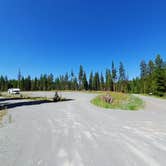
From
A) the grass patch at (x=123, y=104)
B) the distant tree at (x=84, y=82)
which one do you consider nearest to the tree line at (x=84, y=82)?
the distant tree at (x=84, y=82)

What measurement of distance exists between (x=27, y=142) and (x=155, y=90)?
1437 inches

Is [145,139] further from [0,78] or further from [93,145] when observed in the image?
[0,78]

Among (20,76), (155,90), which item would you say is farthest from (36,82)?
(155,90)

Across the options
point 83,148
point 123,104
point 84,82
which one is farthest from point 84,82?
point 83,148

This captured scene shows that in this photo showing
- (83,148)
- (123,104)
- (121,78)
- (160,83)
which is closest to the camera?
(83,148)

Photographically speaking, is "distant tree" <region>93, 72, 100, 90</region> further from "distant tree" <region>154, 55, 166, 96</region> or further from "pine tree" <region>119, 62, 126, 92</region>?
"distant tree" <region>154, 55, 166, 96</region>

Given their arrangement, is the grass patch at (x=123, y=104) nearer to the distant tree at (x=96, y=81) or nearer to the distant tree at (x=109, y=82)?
the distant tree at (x=109, y=82)

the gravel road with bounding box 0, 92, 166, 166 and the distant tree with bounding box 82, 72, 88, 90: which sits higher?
the distant tree with bounding box 82, 72, 88, 90

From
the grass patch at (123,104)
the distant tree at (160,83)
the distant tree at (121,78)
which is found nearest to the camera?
the grass patch at (123,104)

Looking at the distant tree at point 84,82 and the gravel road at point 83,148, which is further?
the distant tree at point 84,82

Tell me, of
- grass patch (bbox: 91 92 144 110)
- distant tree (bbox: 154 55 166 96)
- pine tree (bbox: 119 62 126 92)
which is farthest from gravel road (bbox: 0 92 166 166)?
pine tree (bbox: 119 62 126 92)

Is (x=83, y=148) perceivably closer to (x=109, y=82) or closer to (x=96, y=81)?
(x=109, y=82)

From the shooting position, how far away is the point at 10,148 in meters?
4.17

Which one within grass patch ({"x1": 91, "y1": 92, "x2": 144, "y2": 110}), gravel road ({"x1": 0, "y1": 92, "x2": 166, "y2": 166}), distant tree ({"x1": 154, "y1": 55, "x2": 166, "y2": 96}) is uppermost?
distant tree ({"x1": 154, "y1": 55, "x2": 166, "y2": 96})
